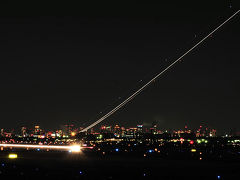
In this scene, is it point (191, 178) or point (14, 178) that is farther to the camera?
point (191, 178)

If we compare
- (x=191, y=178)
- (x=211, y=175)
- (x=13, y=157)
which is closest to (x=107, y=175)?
(x=191, y=178)

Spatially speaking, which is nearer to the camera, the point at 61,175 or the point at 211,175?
the point at 61,175


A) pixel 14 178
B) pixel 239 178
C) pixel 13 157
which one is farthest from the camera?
pixel 13 157

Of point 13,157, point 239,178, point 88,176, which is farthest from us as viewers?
point 13,157

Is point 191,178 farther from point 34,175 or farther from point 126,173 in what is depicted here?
point 34,175

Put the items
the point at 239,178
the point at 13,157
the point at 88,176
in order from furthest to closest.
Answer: the point at 13,157
the point at 239,178
the point at 88,176

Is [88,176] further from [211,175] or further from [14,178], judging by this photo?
[211,175]

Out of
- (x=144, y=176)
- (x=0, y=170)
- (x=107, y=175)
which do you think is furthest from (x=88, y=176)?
(x=0, y=170)

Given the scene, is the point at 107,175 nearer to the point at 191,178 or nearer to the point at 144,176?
the point at 144,176
